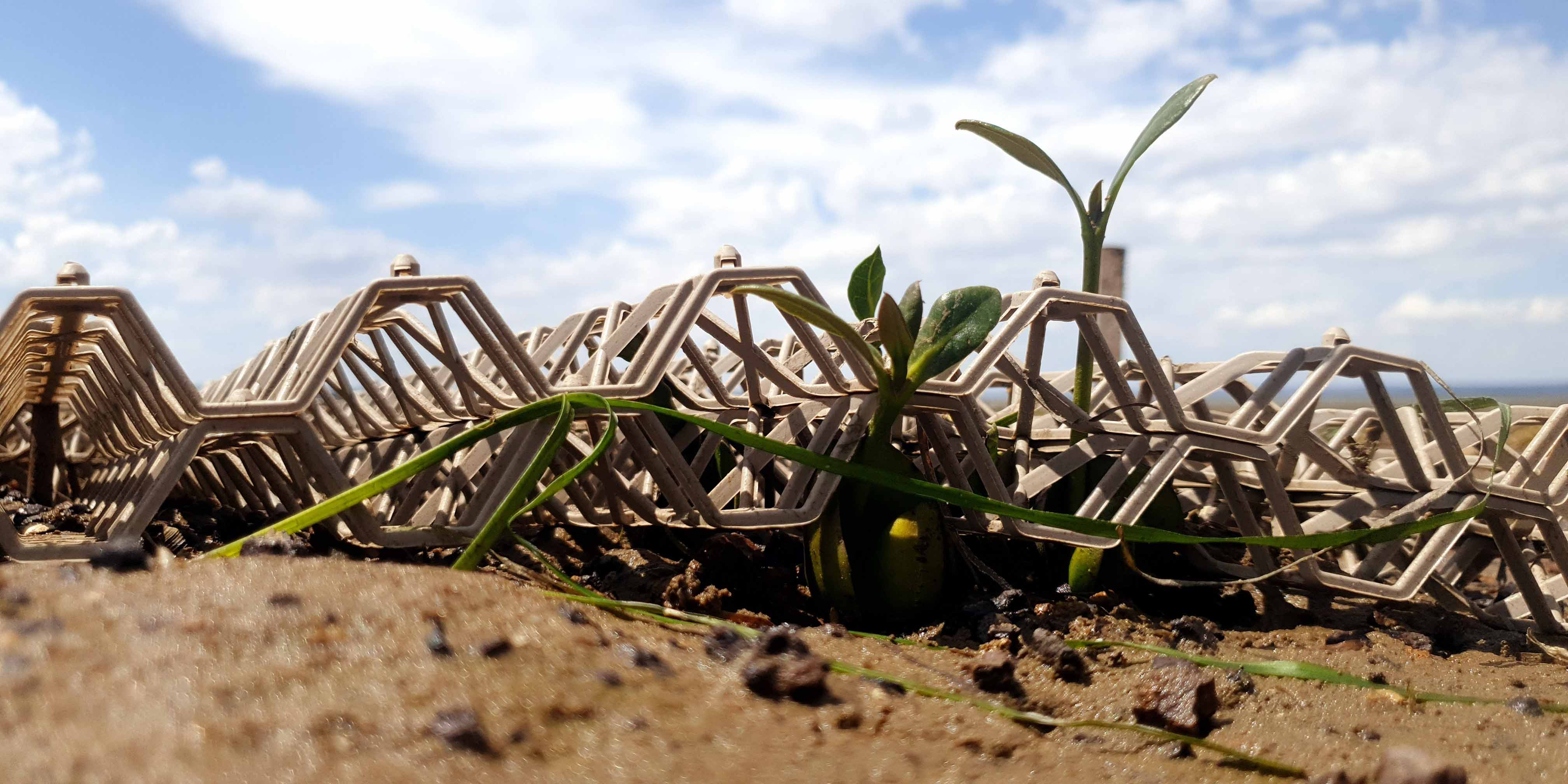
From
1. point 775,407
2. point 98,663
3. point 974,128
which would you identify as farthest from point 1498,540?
point 98,663

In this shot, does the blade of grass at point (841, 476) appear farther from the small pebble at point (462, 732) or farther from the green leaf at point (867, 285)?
the small pebble at point (462, 732)

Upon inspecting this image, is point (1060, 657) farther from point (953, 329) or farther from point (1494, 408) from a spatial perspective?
point (1494, 408)

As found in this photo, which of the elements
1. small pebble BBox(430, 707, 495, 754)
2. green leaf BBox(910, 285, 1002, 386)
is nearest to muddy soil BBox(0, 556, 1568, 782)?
small pebble BBox(430, 707, 495, 754)

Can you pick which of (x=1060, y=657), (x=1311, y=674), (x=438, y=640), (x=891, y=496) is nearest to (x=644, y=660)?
(x=438, y=640)

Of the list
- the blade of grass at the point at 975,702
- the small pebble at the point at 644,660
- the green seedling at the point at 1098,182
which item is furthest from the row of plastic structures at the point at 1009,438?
the small pebble at the point at 644,660

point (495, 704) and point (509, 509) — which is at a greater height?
point (509, 509)

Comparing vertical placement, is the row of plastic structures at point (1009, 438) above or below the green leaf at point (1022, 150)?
below
